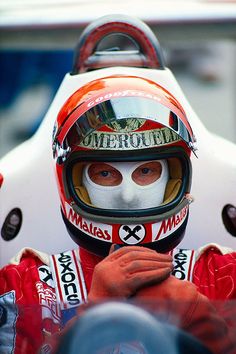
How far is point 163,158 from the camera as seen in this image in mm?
1674

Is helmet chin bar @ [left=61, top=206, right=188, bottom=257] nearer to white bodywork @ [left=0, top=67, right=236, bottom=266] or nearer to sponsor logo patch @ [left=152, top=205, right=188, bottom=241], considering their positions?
sponsor logo patch @ [left=152, top=205, right=188, bottom=241]

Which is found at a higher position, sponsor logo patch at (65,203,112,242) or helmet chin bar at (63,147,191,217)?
helmet chin bar at (63,147,191,217)

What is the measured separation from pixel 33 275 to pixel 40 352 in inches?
22.3

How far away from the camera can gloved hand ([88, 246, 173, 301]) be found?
4.74 feet

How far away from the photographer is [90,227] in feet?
5.55

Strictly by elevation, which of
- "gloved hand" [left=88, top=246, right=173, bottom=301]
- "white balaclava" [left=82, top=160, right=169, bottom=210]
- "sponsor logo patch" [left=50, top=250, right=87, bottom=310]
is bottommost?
"sponsor logo patch" [left=50, top=250, right=87, bottom=310]

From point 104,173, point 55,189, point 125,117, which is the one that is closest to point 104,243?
point 104,173

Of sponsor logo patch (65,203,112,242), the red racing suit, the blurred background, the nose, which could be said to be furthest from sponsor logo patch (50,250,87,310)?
the blurred background

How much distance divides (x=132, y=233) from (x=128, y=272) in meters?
0.20

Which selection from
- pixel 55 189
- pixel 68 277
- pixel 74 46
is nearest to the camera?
pixel 68 277

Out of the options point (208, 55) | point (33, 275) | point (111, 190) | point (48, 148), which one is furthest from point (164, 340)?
point (208, 55)

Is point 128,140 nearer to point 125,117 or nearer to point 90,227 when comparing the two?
point 125,117

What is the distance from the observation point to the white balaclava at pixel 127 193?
1.66 metres

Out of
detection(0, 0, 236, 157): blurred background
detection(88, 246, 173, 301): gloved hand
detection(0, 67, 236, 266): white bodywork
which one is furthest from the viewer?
detection(0, 0, 236, 157): blurred background
